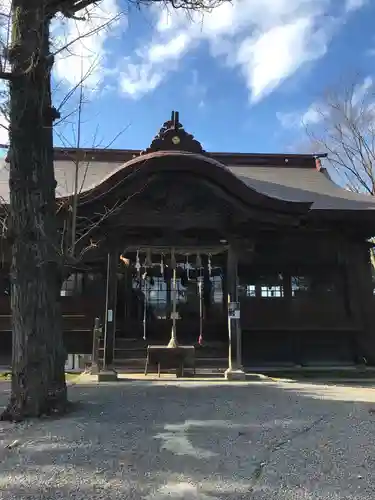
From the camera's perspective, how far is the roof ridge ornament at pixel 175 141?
34.8 feet

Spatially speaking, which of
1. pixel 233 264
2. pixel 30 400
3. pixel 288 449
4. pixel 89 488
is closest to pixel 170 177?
pixel 233 264

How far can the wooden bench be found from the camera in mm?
9664

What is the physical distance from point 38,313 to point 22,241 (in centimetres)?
92

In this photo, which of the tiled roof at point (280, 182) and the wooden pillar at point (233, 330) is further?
the tiled roof at point (280, 182)

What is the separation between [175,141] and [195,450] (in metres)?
7.51

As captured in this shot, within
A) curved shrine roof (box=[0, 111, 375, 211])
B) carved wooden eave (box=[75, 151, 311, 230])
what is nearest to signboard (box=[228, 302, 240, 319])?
carved wooden eave (box=[75, 151, 311, 230])

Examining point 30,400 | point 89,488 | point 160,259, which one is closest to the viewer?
point 89,488

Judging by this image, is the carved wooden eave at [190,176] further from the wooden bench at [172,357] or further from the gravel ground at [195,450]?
the gravel ground at [195,450]

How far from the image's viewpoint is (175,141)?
10.7 metres

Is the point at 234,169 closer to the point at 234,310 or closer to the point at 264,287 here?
the point at 264,287

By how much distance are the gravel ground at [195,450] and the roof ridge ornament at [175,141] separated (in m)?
5.61

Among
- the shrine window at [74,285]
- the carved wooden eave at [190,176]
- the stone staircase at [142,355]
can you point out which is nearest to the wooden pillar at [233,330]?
the stone staircase at [142,355]

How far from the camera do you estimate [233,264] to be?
10.1m

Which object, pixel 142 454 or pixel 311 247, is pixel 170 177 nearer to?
pixel 311 247
